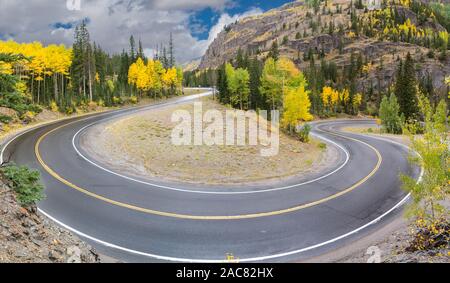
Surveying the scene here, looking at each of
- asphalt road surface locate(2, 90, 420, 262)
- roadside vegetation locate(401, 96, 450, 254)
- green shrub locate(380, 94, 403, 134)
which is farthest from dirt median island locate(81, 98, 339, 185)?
green shrub locate(380, 94, 403, 134)

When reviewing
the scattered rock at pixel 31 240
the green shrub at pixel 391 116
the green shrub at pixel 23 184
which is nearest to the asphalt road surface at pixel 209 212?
the scattered rock at pixel 31 240

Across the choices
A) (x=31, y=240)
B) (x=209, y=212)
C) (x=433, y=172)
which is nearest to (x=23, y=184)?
(x=31, y=240)

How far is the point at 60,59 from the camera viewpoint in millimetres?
58938

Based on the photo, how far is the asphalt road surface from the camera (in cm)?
1133

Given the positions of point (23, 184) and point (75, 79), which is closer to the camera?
point (23, 184)

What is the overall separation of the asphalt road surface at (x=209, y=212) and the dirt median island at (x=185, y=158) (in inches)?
71.5

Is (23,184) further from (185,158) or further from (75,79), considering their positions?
(75,79)

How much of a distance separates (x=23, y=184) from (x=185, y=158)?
46.9 feet

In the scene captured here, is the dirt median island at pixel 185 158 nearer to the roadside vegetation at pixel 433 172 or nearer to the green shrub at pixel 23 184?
the green shrub at pixel 23 184

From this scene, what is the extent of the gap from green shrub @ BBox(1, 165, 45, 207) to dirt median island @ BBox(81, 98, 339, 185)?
9310mm

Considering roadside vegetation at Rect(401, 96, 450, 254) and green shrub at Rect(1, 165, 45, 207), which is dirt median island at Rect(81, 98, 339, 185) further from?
roadside vegetation at Rect(401, 96, 450, 254)

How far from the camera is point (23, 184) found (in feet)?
32.1
